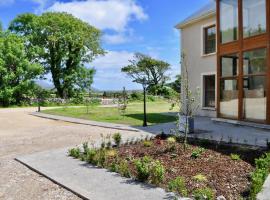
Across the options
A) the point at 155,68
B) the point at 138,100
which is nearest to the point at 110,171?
the point at 138,100

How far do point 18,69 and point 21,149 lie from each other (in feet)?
90.5

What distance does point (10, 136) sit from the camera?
46.4ft

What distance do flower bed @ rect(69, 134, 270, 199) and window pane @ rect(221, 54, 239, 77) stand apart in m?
6.70

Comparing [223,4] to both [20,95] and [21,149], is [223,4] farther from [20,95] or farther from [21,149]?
[20,95]

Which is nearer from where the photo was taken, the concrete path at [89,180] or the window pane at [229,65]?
the concrete path at [89,180]

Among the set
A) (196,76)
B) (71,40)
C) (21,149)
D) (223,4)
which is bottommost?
(21,149)

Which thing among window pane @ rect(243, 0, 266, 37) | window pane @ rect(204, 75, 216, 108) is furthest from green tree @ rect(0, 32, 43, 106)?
window pane @ rect(243, 0, 266, 37)

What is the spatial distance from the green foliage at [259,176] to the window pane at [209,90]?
1279cm

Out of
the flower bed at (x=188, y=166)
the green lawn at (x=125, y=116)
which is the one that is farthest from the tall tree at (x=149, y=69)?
the flower bed at (x=188, y=166)

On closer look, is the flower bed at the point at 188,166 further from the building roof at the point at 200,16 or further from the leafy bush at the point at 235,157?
the building roof at the point at 200,16

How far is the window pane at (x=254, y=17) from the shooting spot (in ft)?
45.6

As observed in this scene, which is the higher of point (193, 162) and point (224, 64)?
point (224, 64)

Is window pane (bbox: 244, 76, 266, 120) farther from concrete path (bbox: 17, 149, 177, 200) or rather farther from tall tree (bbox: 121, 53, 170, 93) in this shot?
tall tree (bbox: 121, 53, 170, 93)

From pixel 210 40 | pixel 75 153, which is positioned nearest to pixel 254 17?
pixel 210 40
